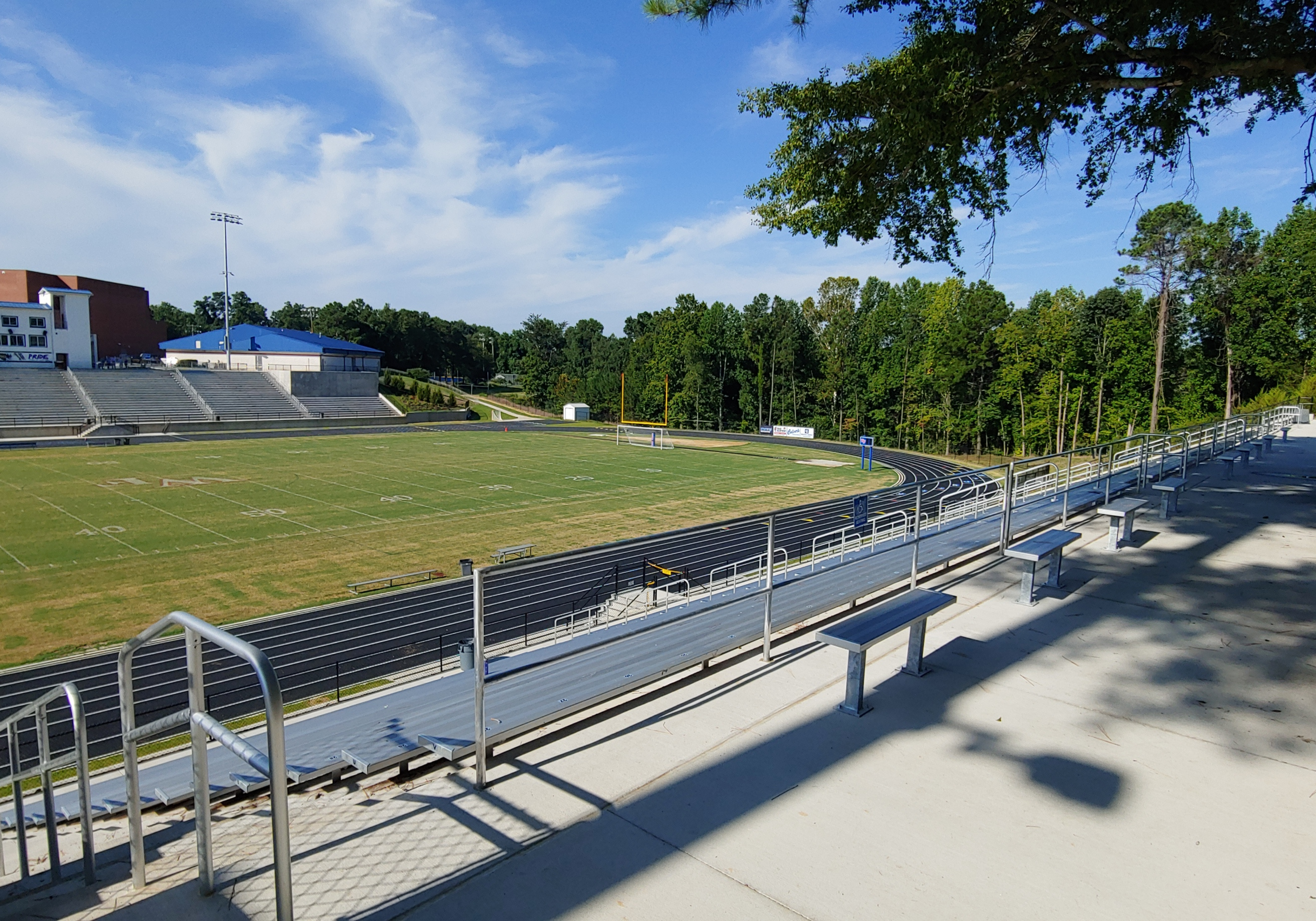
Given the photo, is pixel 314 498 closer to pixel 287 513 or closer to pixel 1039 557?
pixel 287 513

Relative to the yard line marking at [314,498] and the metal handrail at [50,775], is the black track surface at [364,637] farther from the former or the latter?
the yard line marking at [314,498]

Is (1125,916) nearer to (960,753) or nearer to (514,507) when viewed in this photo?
(960,753)

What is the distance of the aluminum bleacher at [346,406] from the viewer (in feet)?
228

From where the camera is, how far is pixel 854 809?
12.5 feet

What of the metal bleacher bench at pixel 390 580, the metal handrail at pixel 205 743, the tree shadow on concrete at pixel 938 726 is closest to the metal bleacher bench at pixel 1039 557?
the tree shadow on concrete at pixel 938 726

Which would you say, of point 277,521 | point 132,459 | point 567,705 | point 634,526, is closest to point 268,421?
point 132,459

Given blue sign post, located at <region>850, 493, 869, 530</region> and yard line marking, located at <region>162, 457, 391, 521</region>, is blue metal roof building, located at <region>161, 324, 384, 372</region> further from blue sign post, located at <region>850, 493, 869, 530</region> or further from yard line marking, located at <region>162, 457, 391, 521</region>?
blue sign post, located at <region>850, 493, 869, 530</region>

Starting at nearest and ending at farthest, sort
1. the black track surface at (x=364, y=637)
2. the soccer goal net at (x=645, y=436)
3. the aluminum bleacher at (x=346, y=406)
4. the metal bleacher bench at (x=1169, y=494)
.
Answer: the metal bleacher bench at (x=1169, y=494) < the black track surface at (x=364, y=637) < the soccer goal net at (x=645, y=436) < the aluminum bleacher at (x=346, y=406)

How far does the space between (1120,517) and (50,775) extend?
420 inches

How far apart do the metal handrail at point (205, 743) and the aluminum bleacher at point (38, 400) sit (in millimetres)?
63691

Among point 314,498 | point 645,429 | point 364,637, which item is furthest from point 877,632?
point 645,429

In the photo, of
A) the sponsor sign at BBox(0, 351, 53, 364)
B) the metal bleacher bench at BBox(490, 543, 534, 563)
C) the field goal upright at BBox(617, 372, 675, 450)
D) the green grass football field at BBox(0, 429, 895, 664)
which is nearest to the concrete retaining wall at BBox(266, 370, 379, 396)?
the sponsor sign at BBox(0, 351, 53, 364)

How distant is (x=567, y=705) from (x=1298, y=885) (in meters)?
3.71

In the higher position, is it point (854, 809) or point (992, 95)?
point (992, 95)
